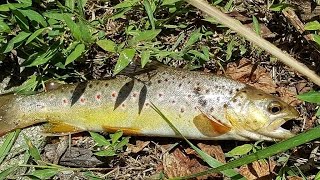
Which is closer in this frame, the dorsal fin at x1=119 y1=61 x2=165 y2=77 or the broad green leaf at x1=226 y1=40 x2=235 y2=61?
the dorsal fin at x1=119 y1=61 x2=165 y2=77

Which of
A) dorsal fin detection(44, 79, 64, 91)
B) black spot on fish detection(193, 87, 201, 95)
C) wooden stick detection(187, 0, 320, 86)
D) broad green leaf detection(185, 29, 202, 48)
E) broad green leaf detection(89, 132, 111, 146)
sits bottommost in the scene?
broad green leaf detection(89, 132, 111, 146)

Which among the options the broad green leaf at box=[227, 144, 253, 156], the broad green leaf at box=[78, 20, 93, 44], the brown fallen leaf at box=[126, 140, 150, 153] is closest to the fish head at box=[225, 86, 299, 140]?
the broad green leaf at box=[227, 144, 253, 156]

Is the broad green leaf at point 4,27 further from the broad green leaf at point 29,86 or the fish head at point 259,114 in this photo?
the fish head at point 259,114

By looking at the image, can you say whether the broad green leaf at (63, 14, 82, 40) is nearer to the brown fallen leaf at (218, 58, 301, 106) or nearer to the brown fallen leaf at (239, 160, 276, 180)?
the brown fallen leaf at (218, 58, 301, 106)

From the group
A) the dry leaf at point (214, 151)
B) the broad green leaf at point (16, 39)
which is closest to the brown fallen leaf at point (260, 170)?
the dry leaf at point (214, 151)

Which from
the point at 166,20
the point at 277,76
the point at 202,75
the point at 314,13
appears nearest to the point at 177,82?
the point at 202,75

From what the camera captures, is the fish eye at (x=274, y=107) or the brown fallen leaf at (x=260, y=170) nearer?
the fish eye at (x=274, y=107)

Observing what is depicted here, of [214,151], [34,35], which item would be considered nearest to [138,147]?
[214,151]

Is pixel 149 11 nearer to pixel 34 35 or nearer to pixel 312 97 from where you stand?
pixel 34 35
